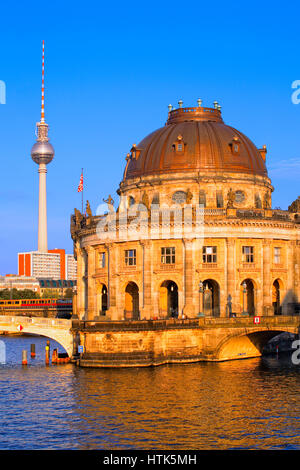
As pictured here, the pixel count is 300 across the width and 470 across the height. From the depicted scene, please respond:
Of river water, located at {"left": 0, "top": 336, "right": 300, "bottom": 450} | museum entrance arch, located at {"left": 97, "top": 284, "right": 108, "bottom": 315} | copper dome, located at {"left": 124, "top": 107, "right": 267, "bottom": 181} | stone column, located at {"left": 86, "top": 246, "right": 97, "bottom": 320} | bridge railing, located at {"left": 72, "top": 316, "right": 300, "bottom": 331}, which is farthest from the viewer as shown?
museum entrance arch, located at {"left": 97, "top": 284, "right": 108, "bottom": 315}

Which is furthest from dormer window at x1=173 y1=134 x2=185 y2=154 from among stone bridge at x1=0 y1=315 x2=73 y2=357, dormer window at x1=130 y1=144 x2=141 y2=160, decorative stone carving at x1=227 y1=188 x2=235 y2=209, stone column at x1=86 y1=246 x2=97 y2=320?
stone bridge at x1=0 y1=315 x2=73 y2=357

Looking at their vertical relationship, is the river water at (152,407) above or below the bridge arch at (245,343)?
below

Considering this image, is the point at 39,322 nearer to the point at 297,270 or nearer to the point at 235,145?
the point at 297,270

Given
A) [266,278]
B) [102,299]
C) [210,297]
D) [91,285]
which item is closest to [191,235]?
[210,297]

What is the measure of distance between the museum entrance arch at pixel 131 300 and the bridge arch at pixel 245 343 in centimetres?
1553

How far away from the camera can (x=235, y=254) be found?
→ 280 ft

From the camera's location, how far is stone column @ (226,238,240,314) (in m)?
84.8

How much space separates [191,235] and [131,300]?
47.0ft

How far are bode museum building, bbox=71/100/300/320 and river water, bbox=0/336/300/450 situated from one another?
42.9 feet

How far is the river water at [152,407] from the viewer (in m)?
45.2

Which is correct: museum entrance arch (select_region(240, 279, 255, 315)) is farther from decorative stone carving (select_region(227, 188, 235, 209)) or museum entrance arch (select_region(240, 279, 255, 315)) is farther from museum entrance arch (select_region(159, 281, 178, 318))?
decorative stone carving (select_region(227, 188, 235, 209))

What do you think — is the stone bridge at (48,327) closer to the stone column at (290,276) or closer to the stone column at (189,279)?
the stone column at (189,279)

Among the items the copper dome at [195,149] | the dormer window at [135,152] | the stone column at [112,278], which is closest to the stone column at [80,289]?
the stone column at [112,278]

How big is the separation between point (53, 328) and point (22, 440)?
3210cm
